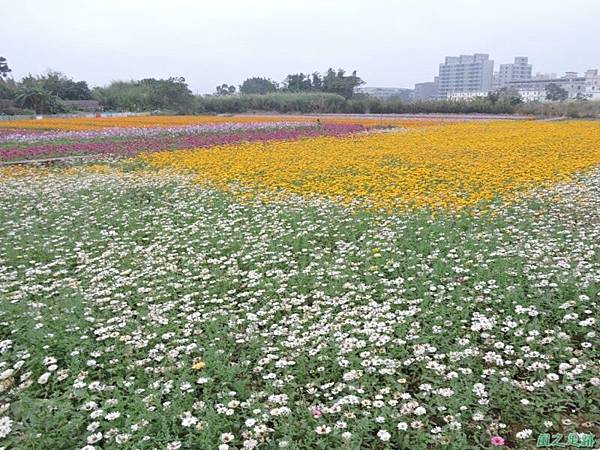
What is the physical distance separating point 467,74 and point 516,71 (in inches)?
1013

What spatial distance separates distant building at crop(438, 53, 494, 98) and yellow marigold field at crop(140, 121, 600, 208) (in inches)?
4341

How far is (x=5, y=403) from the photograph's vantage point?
292 centimetres

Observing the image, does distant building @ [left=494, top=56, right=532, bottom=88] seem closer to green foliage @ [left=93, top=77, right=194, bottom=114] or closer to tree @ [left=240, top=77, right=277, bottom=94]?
tree @ [left=240, top=77, right=277, bottom=94]

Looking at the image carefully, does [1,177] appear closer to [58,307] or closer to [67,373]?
[58,307]

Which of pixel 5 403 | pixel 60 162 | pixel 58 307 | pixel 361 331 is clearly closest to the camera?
pixel 5 403

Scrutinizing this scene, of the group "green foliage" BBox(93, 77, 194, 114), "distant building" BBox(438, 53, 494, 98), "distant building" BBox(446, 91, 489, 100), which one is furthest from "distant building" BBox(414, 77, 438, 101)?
"green foliage" BBox(93, 77, 194, 114)

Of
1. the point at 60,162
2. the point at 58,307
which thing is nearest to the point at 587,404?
the point at 58,307

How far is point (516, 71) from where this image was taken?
136125 millimetres

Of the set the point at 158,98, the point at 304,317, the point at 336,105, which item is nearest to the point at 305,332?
the point at 304,317

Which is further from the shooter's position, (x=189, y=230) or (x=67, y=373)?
(x=189, y=230)

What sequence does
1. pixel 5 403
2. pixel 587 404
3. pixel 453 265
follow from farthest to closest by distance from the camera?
pixel 453 265, pixel 5 403, pixel 587 404

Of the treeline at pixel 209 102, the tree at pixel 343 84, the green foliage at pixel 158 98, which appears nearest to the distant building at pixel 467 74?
the tree at pixel 343 84

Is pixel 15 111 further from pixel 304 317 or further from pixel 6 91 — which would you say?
pixel 304 317

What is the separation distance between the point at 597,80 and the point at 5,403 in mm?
122130
